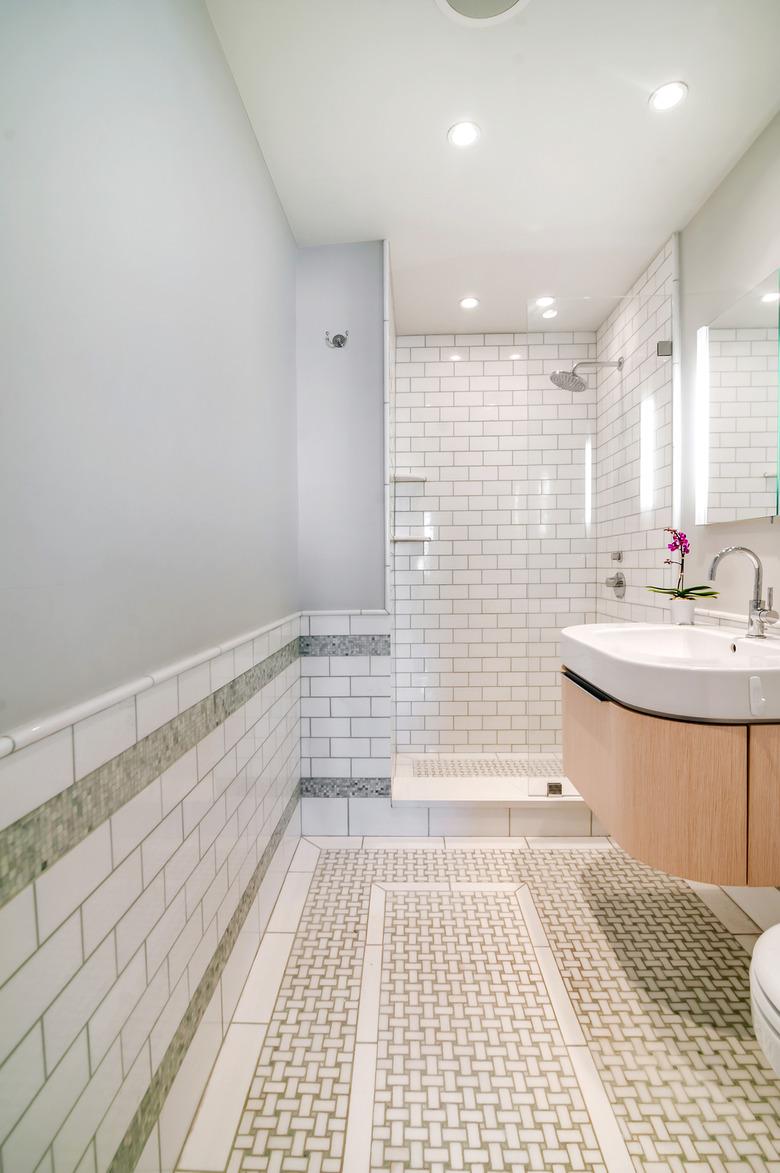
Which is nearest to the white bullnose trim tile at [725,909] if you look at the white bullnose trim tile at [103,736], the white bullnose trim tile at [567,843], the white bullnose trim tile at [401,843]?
the white bullnose trim tile at [567,843]

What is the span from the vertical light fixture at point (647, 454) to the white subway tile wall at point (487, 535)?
1.01 feet

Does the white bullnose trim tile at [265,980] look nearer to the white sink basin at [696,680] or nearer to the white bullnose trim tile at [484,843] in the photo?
the white bullnose trim tile at [484,843]

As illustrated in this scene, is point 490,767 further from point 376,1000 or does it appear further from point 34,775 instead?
point 34,775

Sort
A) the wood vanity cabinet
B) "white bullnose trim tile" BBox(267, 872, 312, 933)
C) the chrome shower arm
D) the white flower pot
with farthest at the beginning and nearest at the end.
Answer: the chrome shower arm < the white flower pot < "white bullnose trim tile" BBox(267, 872, 312, 933) < the wood vanity cabinet

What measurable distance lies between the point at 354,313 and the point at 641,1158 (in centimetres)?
275

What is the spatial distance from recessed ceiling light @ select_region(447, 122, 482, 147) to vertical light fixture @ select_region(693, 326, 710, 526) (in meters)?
1.09

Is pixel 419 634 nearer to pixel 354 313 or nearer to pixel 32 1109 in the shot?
pixel 354 313

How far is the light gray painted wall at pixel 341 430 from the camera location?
8.06ft

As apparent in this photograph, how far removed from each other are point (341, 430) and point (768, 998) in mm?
2212

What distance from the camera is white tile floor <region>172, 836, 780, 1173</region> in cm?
116

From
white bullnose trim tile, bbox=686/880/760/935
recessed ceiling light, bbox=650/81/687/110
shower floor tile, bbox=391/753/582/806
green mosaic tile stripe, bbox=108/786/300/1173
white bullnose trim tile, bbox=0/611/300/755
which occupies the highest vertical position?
recessed ceiling light, bbox=650/81/687/110

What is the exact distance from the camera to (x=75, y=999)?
796 millimetres

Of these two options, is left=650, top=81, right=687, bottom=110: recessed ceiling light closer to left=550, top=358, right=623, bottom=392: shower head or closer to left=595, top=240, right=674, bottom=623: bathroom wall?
left=595, top=240, right=674, bottom=623: bathroom wall

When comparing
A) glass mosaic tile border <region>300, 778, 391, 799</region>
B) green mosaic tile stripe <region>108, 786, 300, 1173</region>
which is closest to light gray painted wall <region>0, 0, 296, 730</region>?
green mosaic tile stripe <region>108, 786, 300, 1173</region>
